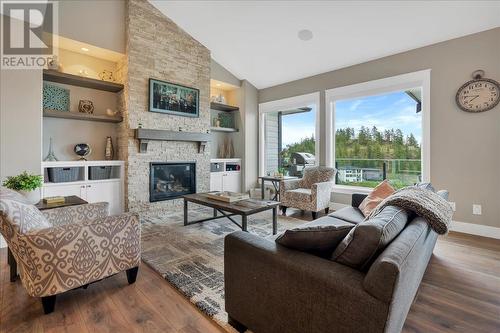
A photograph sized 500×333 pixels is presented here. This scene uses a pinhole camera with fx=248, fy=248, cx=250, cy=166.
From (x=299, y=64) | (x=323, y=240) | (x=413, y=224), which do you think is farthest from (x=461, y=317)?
(x=299, y=64)

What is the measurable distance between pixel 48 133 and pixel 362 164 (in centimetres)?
529

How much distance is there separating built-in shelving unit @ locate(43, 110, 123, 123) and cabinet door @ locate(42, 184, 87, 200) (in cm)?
106

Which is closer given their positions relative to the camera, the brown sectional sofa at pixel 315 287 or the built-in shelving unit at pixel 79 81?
the brown sectional sofa at pixel 315 287

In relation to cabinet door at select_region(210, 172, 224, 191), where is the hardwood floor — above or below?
below

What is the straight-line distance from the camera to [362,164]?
4555mm

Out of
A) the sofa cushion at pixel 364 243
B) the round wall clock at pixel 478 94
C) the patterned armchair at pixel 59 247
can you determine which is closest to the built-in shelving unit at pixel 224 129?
the patterned armchair at pixel 59 247

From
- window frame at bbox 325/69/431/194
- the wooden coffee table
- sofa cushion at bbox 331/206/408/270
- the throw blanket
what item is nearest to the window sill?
window frame at bbox 325/69/431/194

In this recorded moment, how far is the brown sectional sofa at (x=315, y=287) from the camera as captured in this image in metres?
0.94

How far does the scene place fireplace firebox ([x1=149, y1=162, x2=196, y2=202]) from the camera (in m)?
4.50

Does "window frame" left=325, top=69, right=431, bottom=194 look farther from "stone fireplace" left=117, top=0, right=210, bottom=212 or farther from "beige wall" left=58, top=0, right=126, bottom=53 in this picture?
"beige wall" left=58, top=0, right=126, bottom=53

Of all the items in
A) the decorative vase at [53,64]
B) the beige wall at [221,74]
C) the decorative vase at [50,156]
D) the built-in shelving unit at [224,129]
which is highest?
the beige wall at [221,74]

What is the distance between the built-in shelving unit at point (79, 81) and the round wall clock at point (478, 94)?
5.17 meters

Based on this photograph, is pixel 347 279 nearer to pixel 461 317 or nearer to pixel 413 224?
pixel 413 224

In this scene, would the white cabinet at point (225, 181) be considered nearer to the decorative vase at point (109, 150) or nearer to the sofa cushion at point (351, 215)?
the decorative vase at point (109, 150)
